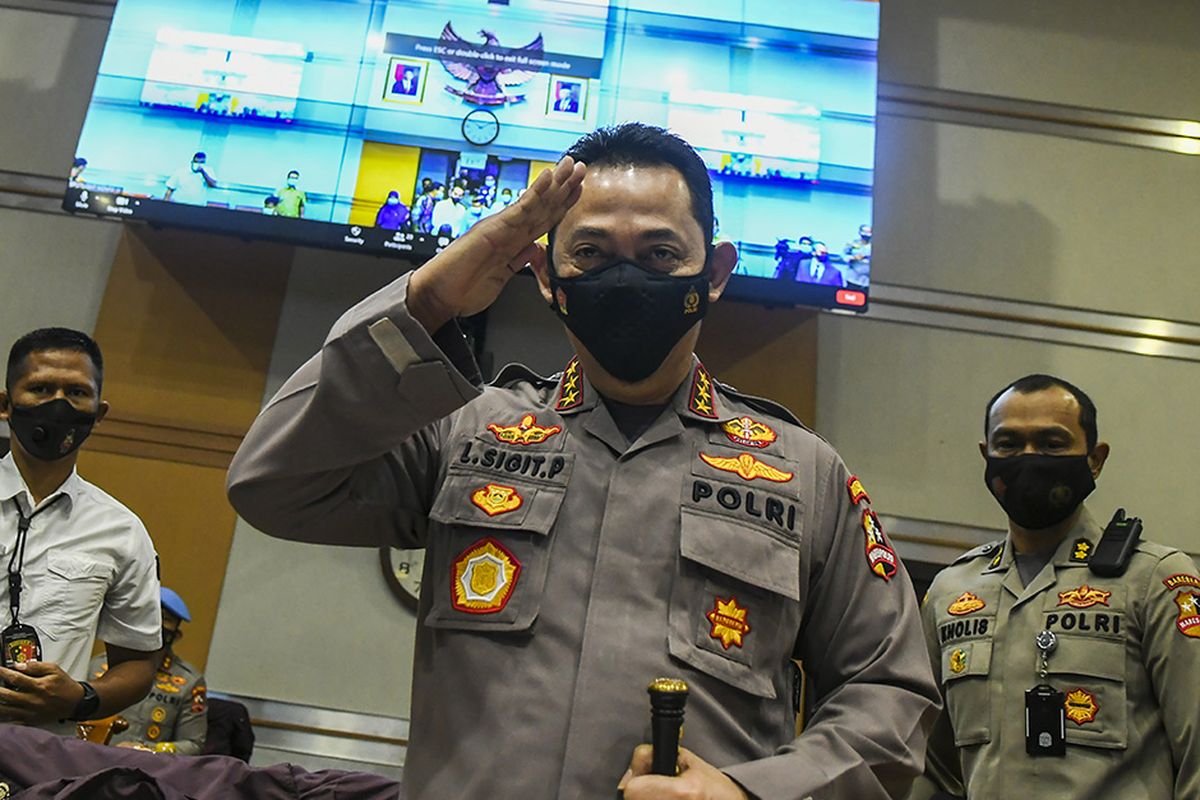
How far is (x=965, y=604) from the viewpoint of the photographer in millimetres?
2668

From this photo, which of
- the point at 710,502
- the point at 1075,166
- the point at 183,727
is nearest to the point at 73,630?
the point at 183,727

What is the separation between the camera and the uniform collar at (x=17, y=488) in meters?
2.36

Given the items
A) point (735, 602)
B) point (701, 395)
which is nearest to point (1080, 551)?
point (701, 395)

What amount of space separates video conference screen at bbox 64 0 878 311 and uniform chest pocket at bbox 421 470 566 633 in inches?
104

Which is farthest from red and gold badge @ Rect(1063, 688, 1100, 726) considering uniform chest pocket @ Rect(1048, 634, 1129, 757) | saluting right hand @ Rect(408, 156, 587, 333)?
saluting right hand @ Rect(408, 156, 587, 333)

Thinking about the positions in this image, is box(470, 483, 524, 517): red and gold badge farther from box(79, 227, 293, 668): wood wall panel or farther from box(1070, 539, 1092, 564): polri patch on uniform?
box(79, 227, 293, 668): wood wall panel

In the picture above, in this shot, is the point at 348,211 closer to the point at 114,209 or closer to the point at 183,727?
the point at 114,209

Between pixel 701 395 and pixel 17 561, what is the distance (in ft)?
5.78

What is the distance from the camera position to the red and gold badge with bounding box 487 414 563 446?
4.12 feet

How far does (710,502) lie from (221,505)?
126 inches

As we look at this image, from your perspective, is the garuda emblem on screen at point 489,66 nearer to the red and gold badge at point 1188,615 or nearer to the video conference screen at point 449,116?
the video conference screen at point 449,116

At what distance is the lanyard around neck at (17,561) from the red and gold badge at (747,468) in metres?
1.75

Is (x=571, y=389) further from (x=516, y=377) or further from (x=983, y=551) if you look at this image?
(x=983, y=551)

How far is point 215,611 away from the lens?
12.7 ft
